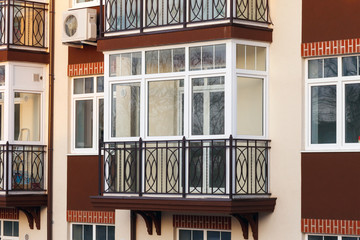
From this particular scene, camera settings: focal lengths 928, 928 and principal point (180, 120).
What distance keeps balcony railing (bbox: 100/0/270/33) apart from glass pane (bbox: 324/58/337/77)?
4.65 ft

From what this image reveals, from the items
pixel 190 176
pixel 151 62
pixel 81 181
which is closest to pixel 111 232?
Result: pixel 81 181

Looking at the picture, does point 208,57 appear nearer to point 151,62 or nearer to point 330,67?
point 151,62

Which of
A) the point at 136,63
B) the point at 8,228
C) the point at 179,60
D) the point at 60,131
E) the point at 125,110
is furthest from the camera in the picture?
the point at 8,228

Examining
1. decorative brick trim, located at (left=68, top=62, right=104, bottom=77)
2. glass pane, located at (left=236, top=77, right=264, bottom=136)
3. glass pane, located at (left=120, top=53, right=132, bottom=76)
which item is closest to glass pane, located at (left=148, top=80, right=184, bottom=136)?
glass pane, located at (left=120, top=53, right=132, bottom=76)

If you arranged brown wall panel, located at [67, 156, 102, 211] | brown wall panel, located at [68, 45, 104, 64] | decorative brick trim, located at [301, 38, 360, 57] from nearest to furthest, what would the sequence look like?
decorative brick trim, located at [301, 38, 360, 57]
brown wall panel, located at [67, 156, 102, 211]
brown wall panel, located at [68, 45, 104, 64]

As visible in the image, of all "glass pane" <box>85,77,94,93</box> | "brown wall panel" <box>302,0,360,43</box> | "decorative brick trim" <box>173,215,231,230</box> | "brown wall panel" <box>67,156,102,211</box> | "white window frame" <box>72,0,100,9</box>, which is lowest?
"decorative brick trim" <box>173,215,231,230</box>

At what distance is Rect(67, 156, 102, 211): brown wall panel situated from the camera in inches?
755

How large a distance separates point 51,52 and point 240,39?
17.9 feet

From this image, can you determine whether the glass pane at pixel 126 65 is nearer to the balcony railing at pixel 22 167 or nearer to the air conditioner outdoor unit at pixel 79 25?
the air conditioner outdoor unit at pixel 79 25

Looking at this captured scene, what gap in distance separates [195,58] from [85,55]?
3.67 metres

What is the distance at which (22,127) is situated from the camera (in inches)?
803

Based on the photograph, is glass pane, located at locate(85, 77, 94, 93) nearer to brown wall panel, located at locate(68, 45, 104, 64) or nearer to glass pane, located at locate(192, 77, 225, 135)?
brown wall panel, located at locate(68, 45, 104, 64)

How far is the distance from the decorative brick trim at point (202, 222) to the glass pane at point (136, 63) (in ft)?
9.37

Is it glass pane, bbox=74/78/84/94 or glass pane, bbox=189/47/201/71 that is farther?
glass pane, bbox=74/78/84/94
